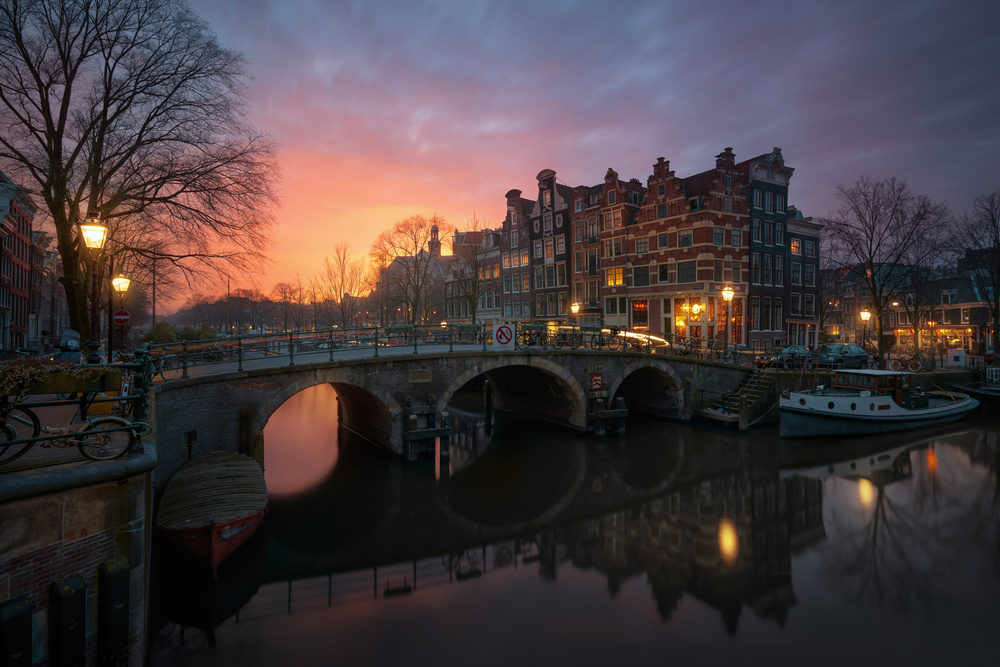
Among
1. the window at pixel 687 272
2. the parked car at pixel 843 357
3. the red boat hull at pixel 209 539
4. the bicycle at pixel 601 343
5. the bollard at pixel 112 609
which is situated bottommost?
the red boat hull at pixel 209 539

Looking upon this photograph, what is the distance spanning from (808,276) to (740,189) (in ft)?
38.2

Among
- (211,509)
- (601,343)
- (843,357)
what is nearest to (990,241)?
(843,357)

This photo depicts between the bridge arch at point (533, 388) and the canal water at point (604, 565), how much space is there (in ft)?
11.1

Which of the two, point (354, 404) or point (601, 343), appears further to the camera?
point (601, 343)

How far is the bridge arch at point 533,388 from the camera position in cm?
2126

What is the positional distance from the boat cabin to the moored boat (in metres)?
26.2

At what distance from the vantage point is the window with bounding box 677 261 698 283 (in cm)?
3600

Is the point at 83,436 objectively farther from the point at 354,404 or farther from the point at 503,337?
the point at 354,404

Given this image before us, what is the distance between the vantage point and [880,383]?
78.6 ft

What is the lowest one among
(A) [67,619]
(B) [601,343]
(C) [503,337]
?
(A) [67,619]

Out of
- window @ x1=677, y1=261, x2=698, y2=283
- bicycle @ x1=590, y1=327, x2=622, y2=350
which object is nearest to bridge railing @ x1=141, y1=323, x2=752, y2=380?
bicycle @ x1=590, y1=327, x2=622, y2=350

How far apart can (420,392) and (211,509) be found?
943 cm

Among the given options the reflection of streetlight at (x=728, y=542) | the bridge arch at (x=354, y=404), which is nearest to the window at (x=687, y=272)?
the reflection of streetlight at (x=728, y=542)

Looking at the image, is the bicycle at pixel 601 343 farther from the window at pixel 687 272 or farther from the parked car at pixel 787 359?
the window at pixel 687 272
